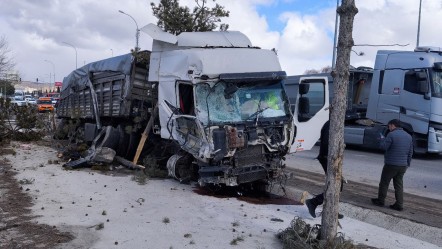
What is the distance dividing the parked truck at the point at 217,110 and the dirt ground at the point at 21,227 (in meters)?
2.86

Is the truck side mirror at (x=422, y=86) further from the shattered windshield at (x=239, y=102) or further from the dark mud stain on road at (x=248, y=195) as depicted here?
the dark mud stain on road at (x=248, y=195)

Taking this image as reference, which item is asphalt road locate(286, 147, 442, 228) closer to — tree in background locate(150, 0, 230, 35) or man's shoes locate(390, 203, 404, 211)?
man's shoes locate(390, 203, 404, 211)

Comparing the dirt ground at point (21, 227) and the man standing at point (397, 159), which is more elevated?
the man standing at point (397, 159)

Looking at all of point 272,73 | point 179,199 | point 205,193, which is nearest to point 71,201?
point 179,199

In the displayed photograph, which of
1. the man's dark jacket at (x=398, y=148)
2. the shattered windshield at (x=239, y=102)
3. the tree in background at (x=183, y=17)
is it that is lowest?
the man's dark jacket at (x=398, y=148)

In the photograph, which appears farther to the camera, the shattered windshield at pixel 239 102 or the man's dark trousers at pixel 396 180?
the shattered windshield at pixel 239 102

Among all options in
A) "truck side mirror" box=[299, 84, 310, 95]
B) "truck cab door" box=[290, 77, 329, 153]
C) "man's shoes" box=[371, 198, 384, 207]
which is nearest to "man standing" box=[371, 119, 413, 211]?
"man's shoes" box=[371, 198, 384, 207]

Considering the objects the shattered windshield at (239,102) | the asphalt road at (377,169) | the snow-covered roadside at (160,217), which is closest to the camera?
the snow-covered roadside at (160,217)

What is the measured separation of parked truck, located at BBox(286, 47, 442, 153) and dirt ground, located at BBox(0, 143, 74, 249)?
8.37 m

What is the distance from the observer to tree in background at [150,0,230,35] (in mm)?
16922

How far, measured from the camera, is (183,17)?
1714cm

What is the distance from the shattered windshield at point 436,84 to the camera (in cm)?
1469

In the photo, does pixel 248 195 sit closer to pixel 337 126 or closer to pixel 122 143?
pixel 337 126

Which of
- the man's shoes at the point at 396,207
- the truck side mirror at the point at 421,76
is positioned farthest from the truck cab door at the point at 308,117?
the truck side mirror at the point at 421,76
